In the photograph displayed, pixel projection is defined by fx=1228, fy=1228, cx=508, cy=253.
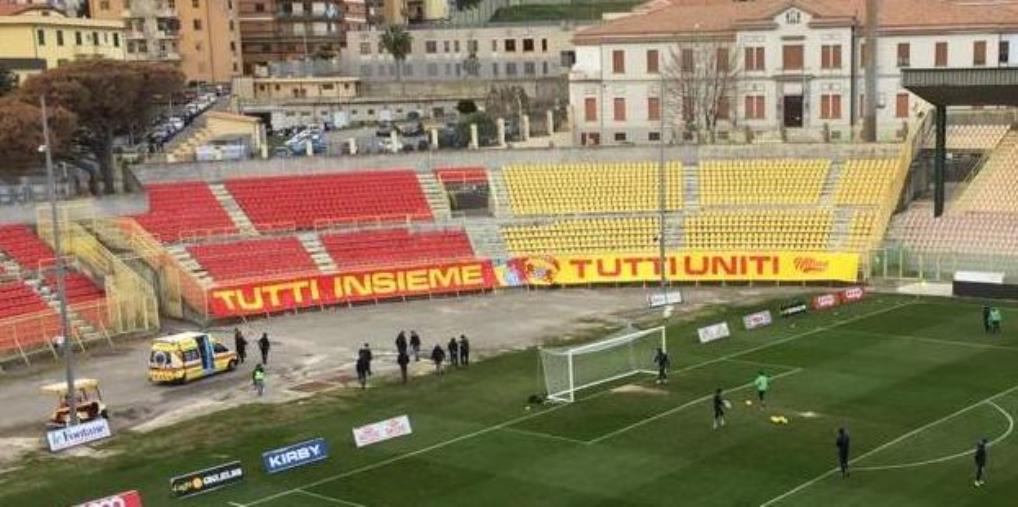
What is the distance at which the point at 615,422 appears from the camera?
129ft

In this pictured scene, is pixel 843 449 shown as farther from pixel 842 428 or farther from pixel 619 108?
pixel 619 108

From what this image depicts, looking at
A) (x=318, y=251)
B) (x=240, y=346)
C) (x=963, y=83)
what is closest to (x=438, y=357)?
(x=240, y=346)

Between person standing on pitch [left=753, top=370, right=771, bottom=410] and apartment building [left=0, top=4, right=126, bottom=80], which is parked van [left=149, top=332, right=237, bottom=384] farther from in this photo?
apartment building [left=0, top=4, right=126, bottom=80]

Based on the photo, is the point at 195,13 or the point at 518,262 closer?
the point at 518,262

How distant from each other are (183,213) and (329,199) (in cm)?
873

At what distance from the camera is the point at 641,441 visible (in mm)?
37031

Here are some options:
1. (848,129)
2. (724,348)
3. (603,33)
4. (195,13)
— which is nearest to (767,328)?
(724,348)

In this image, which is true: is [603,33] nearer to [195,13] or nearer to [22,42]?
[22,42]

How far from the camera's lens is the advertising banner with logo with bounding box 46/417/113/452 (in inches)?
1521

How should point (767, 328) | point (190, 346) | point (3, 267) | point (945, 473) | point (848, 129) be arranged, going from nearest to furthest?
point (945, 473)
point (190, 346)
point (767, 328)
point (3, 267)
point (848, 129)

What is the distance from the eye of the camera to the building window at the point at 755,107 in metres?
85.9

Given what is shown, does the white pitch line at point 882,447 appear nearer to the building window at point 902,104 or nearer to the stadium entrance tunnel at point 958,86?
the stadium entrance tunnel at point 958,86

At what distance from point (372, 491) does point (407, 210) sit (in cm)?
4214

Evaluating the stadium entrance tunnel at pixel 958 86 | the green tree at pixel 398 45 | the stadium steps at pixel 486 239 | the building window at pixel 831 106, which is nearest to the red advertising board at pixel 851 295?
the stadium entrance tunnel at pixel 958 86
